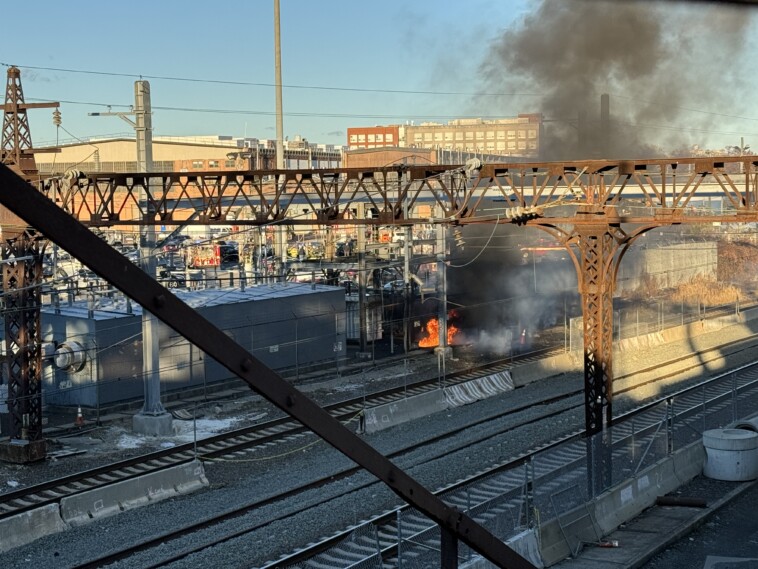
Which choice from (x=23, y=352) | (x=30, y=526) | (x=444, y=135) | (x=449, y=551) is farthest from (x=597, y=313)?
(x=444, y=135)

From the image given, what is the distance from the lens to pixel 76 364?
21.7 m

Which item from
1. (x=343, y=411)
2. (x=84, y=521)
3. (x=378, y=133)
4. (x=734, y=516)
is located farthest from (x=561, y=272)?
(x=378, y=133)

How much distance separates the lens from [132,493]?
14.8 meters

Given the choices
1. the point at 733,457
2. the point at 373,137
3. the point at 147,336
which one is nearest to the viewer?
the point at 733,457

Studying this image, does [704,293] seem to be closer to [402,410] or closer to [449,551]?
[402,410]

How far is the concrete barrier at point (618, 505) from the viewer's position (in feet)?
40.2

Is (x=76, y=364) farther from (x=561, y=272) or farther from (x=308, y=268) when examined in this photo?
(x=561, y=272)

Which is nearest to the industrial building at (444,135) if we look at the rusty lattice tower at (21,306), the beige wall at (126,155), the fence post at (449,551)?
the beige wall at (126,155)

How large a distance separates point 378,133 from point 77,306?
102721 millimetres

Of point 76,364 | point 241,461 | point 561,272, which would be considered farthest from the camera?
point 561,272

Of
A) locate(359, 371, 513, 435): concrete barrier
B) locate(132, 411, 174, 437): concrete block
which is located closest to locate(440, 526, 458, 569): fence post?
locate(359, 371, 513, 435): concrete barrier

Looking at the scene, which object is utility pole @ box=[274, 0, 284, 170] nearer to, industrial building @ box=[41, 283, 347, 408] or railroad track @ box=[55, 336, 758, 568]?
industrial building @ box=[41, 283, 347, 408]

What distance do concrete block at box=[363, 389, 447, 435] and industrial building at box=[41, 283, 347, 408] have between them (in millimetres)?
4748

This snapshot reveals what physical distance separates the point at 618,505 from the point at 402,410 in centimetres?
785
